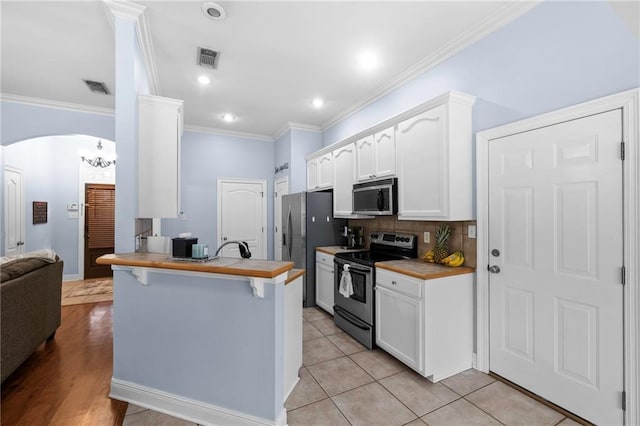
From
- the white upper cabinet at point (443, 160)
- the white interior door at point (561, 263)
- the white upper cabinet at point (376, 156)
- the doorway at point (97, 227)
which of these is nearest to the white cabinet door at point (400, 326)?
the white interior door at point (561, 263)

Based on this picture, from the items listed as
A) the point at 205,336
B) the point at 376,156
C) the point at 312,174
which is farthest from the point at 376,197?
the point at 205,336

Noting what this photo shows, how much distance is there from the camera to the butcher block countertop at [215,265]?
5.46ft

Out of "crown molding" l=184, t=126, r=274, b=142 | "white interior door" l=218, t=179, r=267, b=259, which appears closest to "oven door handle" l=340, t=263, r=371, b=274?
"white interior door" l=218, t=179, r=267, b=259

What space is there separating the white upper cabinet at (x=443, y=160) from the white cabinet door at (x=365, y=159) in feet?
2.08

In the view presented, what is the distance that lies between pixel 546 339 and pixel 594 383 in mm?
313

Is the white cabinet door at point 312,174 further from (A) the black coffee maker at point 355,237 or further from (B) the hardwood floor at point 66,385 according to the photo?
(B) the hardwood floor at point 66,385

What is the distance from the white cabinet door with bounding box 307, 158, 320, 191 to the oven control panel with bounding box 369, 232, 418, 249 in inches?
54.5

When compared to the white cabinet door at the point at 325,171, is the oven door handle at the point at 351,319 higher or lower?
lower

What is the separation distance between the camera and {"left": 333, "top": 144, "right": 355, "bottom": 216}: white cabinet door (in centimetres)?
376

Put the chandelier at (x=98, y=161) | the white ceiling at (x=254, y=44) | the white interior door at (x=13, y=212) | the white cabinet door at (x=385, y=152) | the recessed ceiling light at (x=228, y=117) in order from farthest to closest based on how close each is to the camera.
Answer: the chandelier at (x=98, y=161) → the recessed ceiling light at (x=228, y=117) → the white interior door at (x=13, y=212) → the white cabinet door at (x=385, y=152) → the white ceiling at (x=254, y=44)

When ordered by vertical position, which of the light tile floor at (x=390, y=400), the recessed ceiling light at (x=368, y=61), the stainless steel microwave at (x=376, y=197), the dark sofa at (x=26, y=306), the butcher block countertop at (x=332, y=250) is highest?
the recessed ceiling light at (x=368, y=61)

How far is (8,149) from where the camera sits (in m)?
4.55

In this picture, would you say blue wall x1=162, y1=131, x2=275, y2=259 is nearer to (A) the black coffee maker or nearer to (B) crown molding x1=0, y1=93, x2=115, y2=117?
(B) crown molding x1=0, y1=93, x2=115, y2=117

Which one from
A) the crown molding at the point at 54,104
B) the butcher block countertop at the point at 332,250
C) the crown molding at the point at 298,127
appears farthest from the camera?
the crown molding at the point at 298,127
